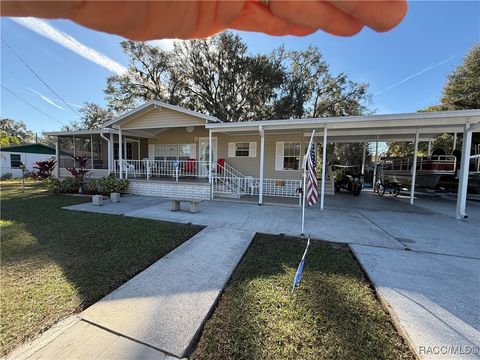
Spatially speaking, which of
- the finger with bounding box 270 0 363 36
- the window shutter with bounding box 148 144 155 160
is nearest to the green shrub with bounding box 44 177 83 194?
the window shutter with bounding box 148 144 155 160

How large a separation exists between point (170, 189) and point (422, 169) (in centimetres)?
1187

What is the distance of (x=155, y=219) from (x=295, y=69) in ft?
59.1

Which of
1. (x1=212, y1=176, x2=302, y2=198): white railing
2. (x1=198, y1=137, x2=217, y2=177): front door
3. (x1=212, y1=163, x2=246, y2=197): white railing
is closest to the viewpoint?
(x1=212, y1=163, x2=246, y2=197): white railing

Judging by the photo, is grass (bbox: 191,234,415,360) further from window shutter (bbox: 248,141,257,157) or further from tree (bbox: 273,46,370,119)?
tree (bbox: 273,46,370,119)

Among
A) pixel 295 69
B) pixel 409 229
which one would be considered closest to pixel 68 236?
pixel 409 229

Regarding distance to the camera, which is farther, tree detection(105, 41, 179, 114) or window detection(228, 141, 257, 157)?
tree detection(105, 41, 179, 114)

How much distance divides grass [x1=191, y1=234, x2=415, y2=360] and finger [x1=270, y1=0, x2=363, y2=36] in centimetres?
240

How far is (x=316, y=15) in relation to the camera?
2.72 feet

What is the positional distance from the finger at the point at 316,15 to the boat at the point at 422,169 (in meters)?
12.1

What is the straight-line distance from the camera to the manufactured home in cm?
890

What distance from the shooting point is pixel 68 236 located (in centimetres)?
478

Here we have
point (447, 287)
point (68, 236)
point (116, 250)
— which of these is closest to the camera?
point (447, 287)

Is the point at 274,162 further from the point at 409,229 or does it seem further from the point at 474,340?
the point at 474,340

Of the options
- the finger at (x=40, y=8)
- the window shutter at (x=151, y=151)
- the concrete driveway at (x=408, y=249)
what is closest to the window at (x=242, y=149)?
the concrete driveway at (x=408, y=249)
